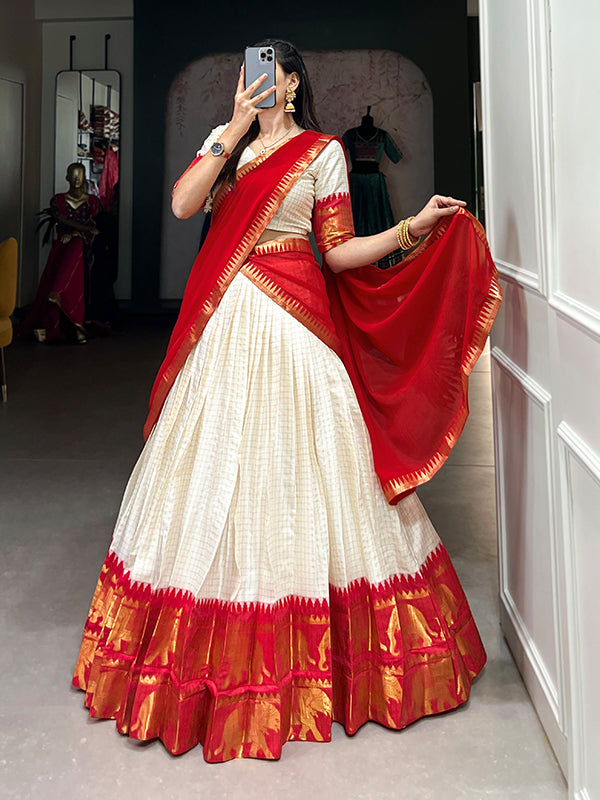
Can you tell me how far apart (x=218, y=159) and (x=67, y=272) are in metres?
6.11

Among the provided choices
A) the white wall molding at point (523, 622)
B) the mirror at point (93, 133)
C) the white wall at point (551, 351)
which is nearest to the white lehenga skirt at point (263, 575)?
the white wall molding at point (523, 622)

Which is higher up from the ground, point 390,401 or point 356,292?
point 356,292

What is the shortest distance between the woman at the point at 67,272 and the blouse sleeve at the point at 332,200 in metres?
5.84

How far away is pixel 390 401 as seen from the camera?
72.3 inches

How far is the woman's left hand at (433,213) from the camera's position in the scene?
169 centimetres

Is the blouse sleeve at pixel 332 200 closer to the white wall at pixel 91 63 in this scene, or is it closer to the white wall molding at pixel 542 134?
the white wall molding at pixel 542 134

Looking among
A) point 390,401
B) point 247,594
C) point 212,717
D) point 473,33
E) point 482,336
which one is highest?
point 473,33

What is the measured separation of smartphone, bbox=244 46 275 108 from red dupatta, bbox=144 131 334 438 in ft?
0.45

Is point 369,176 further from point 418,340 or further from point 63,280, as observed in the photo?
point 418,340

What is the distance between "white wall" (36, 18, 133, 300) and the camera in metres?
8.52

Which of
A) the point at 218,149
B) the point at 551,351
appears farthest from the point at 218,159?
the point at 551,351

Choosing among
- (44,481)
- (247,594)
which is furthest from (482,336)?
(44,481)

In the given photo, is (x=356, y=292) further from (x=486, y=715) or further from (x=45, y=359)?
(x=45, y=359)

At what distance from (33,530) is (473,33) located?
327 inches
